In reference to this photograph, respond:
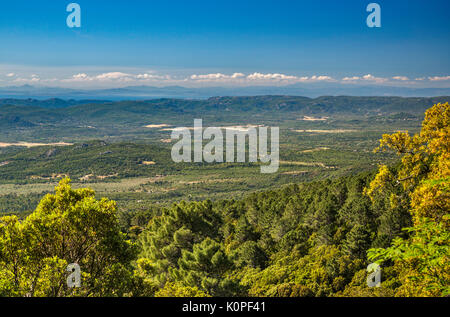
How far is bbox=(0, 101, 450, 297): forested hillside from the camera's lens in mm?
9625

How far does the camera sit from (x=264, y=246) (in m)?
35.2

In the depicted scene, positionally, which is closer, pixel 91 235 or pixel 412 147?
pixel 91 235

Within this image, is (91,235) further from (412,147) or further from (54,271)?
(412,147)

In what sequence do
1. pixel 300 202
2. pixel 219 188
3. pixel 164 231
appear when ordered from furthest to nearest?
pixel 219 188
pixel 300 202
pixel 164 231

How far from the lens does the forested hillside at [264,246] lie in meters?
9.62

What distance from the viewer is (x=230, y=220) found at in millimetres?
48844
